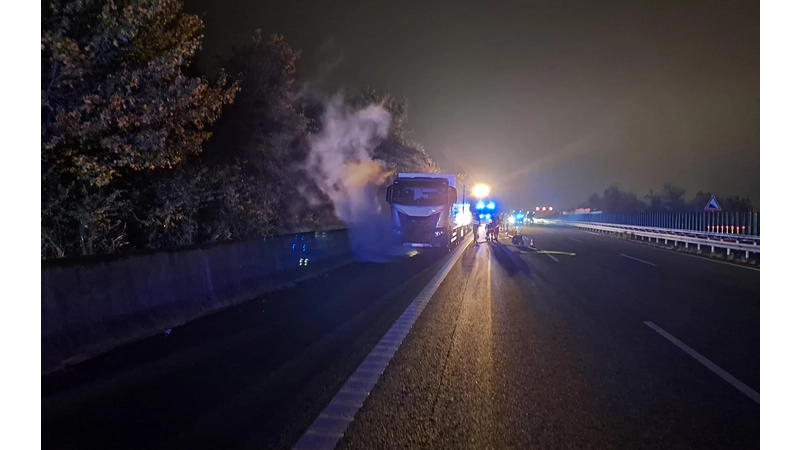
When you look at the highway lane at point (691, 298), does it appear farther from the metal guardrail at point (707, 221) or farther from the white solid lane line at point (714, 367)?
the metal guardrail at point (707, 221)

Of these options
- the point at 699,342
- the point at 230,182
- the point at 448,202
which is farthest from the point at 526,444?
the point at 448,202

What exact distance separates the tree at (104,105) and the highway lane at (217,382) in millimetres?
3026

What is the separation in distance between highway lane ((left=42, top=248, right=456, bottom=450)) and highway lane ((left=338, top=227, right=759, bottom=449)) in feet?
2.45

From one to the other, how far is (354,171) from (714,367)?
2620 centimetres

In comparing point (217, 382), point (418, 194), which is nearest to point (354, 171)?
point (418, 194)

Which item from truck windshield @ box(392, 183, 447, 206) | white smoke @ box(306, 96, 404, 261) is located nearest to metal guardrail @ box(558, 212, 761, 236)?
truck windshield @ box(392, 183, 447, 206)

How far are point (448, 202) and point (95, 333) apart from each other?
21.4 meters

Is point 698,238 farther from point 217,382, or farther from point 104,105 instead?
point 217,382

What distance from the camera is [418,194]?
28.4m

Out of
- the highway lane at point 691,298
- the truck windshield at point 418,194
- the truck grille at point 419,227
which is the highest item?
the truck windshield at point 418,194

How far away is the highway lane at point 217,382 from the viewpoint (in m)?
5.49

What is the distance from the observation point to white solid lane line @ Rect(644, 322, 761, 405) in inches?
272

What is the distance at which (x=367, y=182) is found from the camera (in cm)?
3594

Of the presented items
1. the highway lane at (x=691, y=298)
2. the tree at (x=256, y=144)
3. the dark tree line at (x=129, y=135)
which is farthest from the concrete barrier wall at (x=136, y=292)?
the highway lane at (x=691, y=298)
